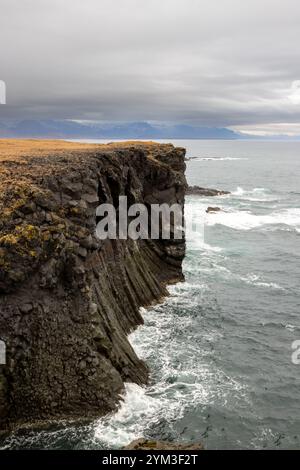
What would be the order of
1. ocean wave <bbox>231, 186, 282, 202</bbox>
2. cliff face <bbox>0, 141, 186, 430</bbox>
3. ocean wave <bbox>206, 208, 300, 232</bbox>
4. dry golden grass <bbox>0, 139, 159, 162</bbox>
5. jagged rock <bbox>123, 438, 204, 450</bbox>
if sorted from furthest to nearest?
ocean wave <bbox>231, 186, 282, 202</bbox> < ocean wave <bbox>206, 208, 300, 232</bbox> < dry golden grass <bbox>0, 139, 159, 162</bbox> < cliff face <bbox>0, 141, 186, 430</bbox> < jagged rock <bbox>123, 438, 204, 450</bbox>

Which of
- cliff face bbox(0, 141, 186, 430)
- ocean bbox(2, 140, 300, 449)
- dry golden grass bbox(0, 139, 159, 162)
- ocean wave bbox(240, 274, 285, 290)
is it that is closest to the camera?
cliff face bbox(0, 141, 186, 430)

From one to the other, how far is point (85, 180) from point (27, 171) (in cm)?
337

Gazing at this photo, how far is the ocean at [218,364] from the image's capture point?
942 inches

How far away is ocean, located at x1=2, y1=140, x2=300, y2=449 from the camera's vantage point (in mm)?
23938

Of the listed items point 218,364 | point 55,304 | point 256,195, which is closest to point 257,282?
point 218,364

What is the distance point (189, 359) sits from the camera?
1252 inches

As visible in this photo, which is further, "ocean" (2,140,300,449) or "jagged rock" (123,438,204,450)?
"ocean" (2,140,300,449)

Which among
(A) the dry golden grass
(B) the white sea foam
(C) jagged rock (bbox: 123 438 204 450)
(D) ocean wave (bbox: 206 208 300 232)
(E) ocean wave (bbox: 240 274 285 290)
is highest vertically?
(A) the dry golden grass

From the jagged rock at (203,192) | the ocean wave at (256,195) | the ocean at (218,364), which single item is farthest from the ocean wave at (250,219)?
the jagged rock at (203,192)

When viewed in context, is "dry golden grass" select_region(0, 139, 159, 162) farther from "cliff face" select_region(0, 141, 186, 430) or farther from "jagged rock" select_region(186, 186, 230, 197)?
"jagged rock" select_region(186, 186, 230, 197)

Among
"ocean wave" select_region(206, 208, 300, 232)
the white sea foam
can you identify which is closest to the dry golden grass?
the white sea foam

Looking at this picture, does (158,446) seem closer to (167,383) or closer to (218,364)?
(167,383)
